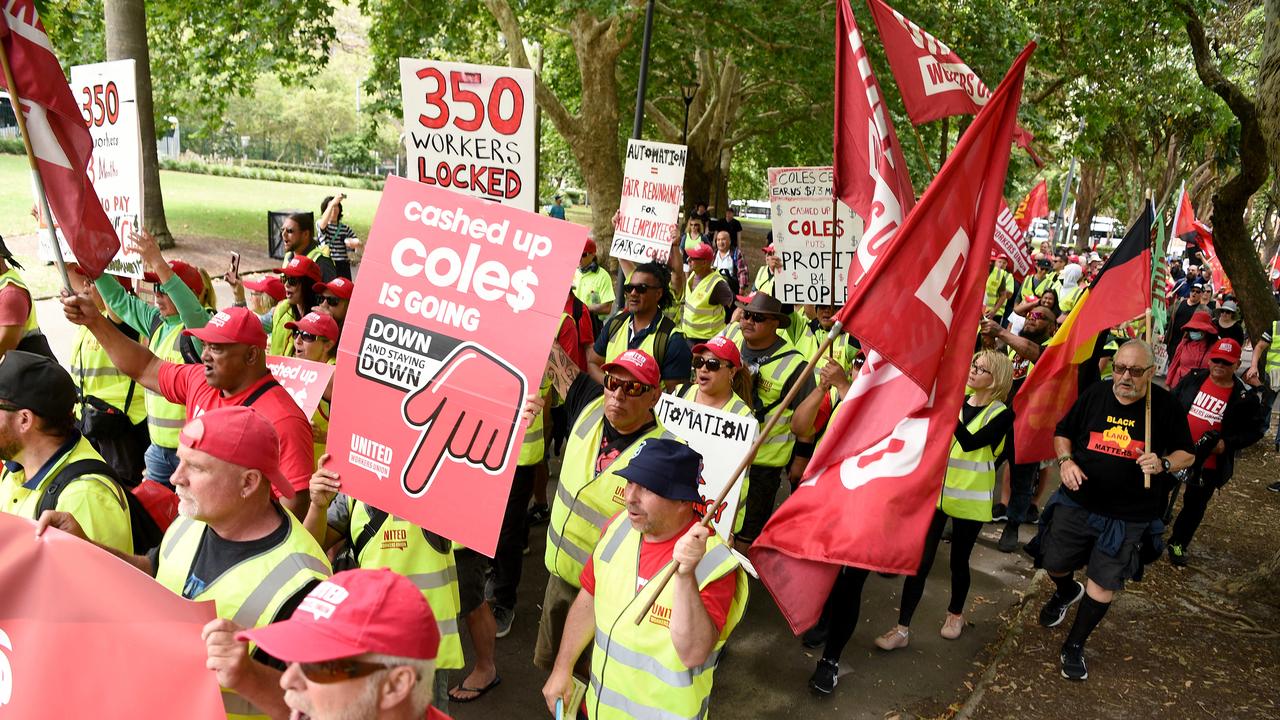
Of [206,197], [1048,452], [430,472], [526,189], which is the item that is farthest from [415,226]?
[206,197]

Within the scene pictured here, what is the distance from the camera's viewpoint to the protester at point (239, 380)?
12.6 feet

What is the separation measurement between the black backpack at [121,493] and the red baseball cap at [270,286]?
397 cm

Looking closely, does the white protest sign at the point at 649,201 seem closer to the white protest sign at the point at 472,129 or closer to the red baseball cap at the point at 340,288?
the red baseball cap at the point at 340,288

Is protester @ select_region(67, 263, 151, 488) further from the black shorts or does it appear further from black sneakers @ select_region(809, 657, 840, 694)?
the black shorts

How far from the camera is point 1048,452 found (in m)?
6.09

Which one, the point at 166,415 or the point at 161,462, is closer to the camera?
the point at 166,415

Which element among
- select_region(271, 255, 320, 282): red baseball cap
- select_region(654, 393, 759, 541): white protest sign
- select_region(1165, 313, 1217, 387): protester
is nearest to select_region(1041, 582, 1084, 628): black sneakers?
select_region(654, 393, 759, 541): white protest sign

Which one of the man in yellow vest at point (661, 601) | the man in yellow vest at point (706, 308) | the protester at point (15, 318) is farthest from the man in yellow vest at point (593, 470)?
the man in yellow vest at point (706, 308)

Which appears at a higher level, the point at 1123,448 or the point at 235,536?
the point at 235,536

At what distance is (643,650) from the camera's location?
9.85 ft

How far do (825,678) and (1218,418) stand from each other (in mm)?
4708

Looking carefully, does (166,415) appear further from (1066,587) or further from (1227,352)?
(1227,352)

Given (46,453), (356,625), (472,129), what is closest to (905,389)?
(356,625)

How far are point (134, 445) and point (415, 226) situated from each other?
10.9ft
